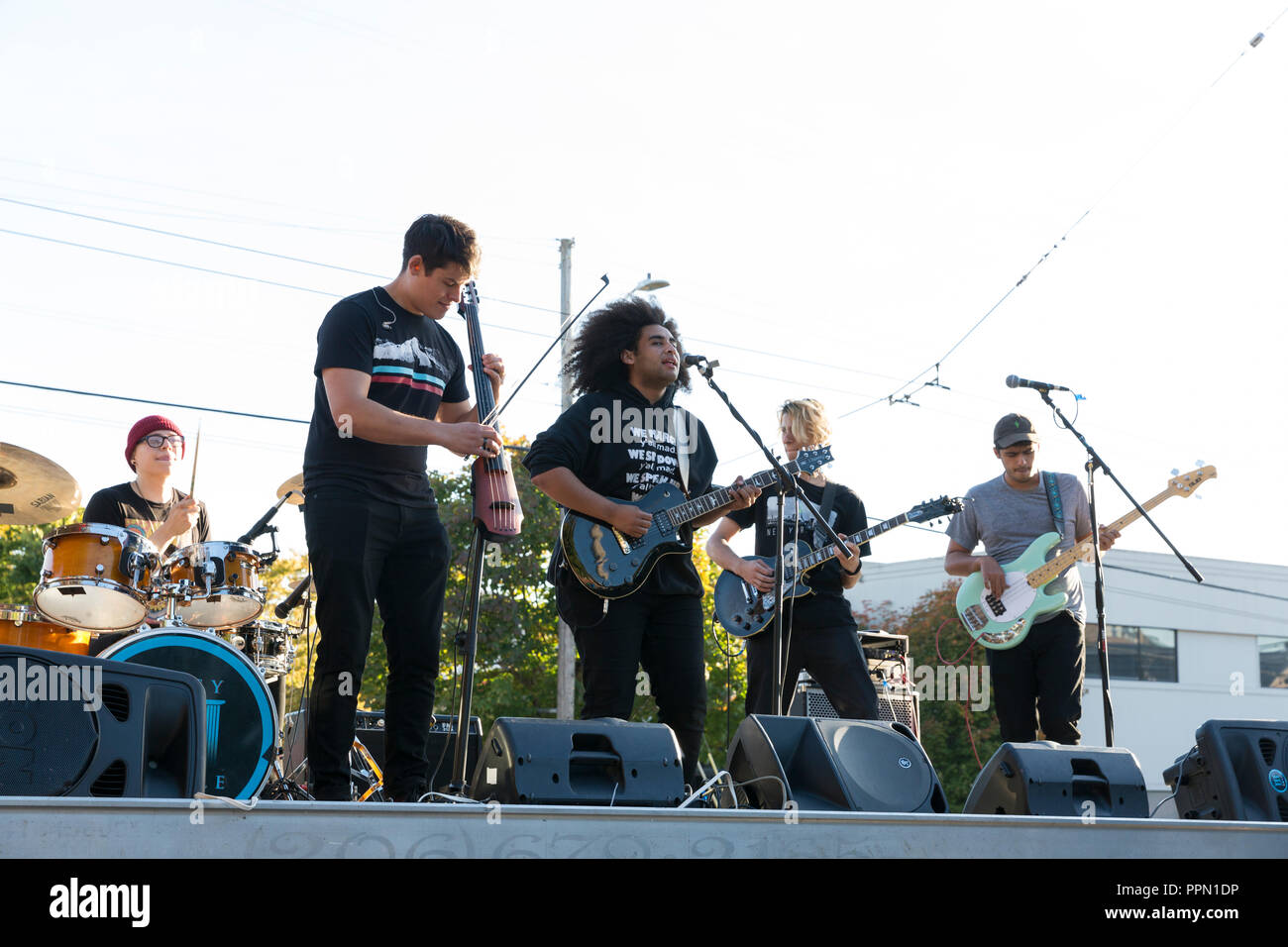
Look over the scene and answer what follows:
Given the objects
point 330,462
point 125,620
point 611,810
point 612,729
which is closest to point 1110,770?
point 612,729

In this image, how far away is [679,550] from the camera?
12.9 ft

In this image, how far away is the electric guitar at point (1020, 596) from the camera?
4.71m

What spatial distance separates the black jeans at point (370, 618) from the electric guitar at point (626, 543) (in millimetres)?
559

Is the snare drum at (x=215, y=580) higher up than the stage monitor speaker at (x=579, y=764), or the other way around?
the snare drum at (x=215, y=580)

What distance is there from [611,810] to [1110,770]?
1.57 meters

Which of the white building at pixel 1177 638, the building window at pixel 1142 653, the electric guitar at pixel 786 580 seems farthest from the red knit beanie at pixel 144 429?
the building window at pixel 1142 653

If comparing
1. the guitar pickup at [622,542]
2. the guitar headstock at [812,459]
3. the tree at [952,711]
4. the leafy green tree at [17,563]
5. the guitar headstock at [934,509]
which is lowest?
the tree at [952,711]

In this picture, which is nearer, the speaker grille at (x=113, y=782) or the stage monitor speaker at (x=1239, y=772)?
the speaker grille at (x=113, y=782)

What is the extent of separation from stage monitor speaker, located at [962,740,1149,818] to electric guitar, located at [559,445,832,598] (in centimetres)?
129

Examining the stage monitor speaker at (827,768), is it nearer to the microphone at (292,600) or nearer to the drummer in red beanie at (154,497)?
the drummer in red beanie at (154,497)

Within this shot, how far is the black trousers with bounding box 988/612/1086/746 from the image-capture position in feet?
14.9

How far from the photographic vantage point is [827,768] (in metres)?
2.85

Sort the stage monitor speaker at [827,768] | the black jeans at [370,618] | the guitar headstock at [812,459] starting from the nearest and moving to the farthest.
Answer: the stage monitor speaker at [827,768] → the black jeans at [370,618] → the guitar headstock at [812,459]

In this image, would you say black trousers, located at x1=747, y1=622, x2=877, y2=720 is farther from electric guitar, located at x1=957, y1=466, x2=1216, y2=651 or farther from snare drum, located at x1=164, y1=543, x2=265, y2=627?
snare drum, located at x1=164, y1=543, x2=265, y2=627
